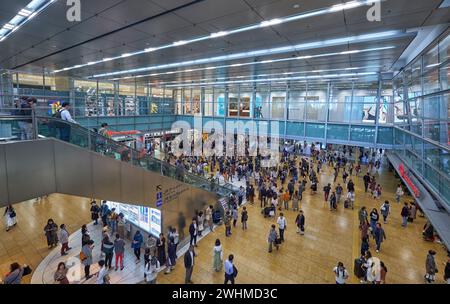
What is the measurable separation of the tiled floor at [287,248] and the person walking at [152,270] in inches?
8.6

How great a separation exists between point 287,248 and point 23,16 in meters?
11.2

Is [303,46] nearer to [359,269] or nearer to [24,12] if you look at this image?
[359,269]

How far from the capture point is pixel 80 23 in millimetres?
6836

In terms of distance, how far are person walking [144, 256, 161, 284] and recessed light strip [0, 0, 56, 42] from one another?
7.63m

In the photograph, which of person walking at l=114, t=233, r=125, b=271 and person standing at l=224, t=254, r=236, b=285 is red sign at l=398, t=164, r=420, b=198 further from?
person walking at l=114, t=233, r=125, b=271

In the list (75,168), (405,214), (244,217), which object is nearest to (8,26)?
(75,168)

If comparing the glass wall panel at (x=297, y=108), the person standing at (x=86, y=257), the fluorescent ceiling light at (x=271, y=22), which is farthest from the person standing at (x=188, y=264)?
the glass wall panel at (x=297, y=108)

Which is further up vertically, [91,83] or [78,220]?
[91,83]

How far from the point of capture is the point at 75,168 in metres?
6.18

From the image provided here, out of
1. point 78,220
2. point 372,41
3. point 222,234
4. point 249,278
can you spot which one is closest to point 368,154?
point 372,41

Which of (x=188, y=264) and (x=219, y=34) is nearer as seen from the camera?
(x=188, y=264)
